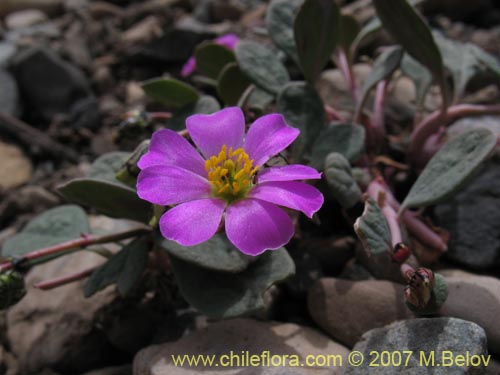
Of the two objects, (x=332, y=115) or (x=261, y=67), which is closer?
(x=261, y=67)

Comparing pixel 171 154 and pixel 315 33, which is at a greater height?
pixel 315 33

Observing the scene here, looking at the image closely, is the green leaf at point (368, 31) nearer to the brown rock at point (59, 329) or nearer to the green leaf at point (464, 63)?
the green leaf at point (464, 63)

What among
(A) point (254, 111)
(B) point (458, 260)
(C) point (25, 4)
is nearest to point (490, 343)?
(B) point (458, 260)

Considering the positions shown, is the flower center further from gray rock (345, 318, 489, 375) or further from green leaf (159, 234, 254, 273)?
gray rock (345, 318, 489, 375)

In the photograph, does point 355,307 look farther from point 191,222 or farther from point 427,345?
point 191,222

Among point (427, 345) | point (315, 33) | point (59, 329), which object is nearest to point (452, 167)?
point (427, 345)

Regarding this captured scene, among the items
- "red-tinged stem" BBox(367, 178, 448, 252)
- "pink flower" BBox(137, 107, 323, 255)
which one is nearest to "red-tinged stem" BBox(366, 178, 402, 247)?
"red-tinged stem" BBox(367, 178, 448, 252)
